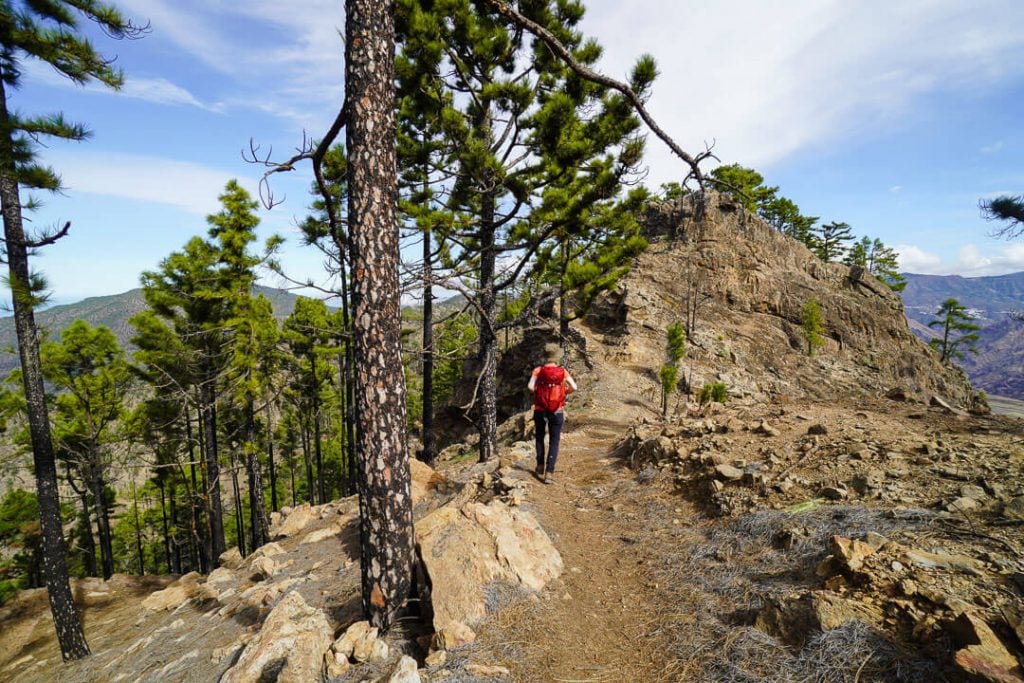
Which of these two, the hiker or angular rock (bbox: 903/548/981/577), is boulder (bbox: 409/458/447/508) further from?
angular rock (bbox: 903/548/981/577)

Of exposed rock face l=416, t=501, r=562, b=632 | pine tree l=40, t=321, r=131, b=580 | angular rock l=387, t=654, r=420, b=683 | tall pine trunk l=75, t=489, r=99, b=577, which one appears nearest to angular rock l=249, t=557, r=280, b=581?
exposed rock face l=416, t=501, r=562, b=632

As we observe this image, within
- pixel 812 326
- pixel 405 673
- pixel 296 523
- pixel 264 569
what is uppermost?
pixel 812 326

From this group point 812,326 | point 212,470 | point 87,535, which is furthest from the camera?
point 812,326

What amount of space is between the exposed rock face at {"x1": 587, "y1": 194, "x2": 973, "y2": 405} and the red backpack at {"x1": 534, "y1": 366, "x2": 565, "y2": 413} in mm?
15791

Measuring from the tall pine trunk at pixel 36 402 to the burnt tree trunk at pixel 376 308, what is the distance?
7433mm

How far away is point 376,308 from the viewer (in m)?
3.55

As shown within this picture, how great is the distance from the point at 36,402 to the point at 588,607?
9.99m

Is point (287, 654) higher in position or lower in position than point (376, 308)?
lower

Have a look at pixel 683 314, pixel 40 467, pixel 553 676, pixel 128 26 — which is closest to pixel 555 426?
pixel 553 676

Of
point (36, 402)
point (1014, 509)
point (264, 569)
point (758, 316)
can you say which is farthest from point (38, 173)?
point (758, 316)

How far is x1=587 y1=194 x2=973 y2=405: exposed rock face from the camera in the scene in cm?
2423

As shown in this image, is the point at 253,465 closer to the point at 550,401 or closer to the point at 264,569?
the point at 264,569

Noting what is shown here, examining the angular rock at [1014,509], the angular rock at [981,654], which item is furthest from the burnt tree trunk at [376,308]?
the angular rock at [1014,509]

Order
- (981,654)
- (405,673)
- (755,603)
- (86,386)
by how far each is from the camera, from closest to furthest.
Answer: (981,654) → (405,673) → (755,603) → (86,386)
